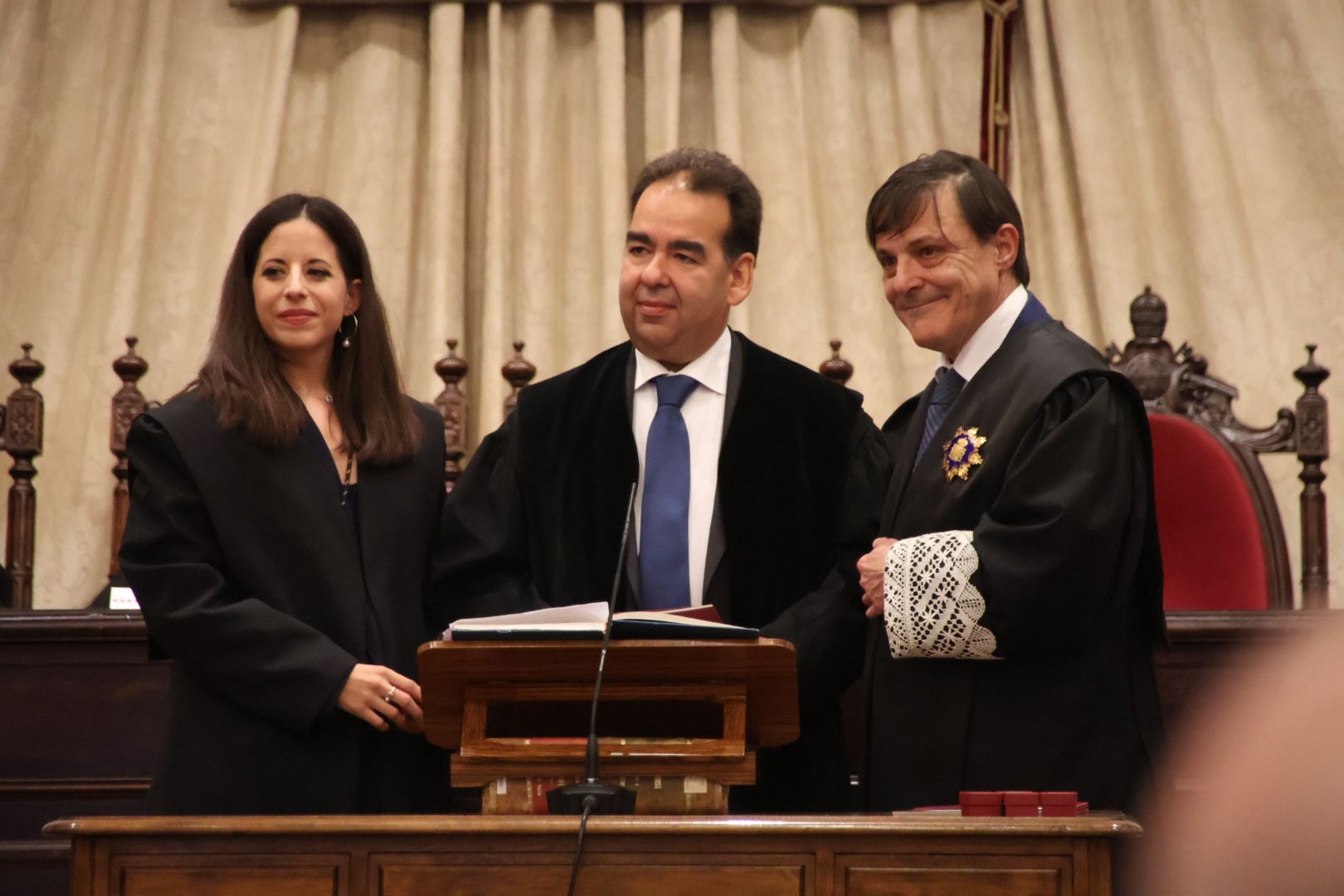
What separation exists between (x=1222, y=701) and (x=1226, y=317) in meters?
5.05

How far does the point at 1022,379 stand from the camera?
2.71 m

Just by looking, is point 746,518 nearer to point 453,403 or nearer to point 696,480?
point 696,480

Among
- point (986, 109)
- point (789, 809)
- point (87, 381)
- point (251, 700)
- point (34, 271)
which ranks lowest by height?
point (789, 809)

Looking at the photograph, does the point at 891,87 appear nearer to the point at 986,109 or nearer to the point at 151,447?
the point at 986,109

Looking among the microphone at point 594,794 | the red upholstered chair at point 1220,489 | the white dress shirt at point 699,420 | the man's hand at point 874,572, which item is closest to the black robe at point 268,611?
the white dress shirt at point 699,420

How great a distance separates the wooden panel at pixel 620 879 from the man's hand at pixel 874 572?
2.42ft

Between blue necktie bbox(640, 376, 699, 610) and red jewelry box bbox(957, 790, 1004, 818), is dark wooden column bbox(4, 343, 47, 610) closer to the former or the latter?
blue necktie bbox(640, 376, 699, 610)

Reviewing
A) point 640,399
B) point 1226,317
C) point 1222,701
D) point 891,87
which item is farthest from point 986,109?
point 1222,701

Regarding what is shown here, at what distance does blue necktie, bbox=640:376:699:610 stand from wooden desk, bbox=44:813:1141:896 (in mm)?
963

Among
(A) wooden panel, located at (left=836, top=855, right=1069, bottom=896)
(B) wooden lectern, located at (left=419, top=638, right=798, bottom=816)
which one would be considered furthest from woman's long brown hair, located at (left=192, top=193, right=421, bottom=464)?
(A) wooden panel, located at (left=836, top=855, right=1069, bottom=896)

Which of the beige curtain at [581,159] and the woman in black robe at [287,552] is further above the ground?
the beige curtain at [581,159]

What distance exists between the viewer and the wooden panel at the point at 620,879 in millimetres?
1982

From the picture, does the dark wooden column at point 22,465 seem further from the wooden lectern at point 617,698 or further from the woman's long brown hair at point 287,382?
the wooden lectern at point 617,698

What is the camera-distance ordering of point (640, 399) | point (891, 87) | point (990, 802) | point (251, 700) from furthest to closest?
point (891, 87)
point (640, 399)
point (251, 700)
point (990, 802)
